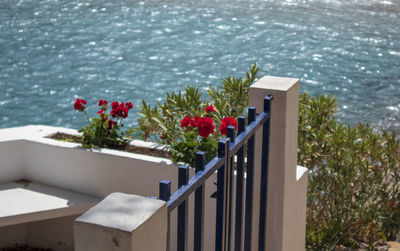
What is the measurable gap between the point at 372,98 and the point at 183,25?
6461 mm

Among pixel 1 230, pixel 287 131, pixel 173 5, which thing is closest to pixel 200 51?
pixel 173 5

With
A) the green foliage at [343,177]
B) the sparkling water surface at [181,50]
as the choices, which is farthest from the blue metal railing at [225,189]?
the sparkling water surface at [181,50]

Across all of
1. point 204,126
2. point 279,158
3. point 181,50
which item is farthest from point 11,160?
point 181,50

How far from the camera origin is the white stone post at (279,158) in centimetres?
326

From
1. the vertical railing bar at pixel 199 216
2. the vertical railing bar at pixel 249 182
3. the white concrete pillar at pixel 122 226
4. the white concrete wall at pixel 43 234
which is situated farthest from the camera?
the white concrete wall at pixel 43 234

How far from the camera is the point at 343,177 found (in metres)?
5.82

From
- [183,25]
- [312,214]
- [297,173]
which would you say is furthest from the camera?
[183,25]

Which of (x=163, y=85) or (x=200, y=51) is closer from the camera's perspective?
(x=163, y=85)

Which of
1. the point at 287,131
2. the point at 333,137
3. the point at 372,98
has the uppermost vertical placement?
the point at 287,131

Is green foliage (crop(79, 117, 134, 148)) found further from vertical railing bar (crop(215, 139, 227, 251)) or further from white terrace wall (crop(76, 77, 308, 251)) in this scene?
vertical railing bar (crop(215, 139, 227, 251))

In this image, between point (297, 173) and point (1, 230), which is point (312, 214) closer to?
point (297, 173)

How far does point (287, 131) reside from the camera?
10.8ft

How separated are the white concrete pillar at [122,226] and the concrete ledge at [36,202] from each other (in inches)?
110

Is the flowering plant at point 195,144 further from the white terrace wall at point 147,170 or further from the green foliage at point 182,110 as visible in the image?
the green foliage at point 182,110
